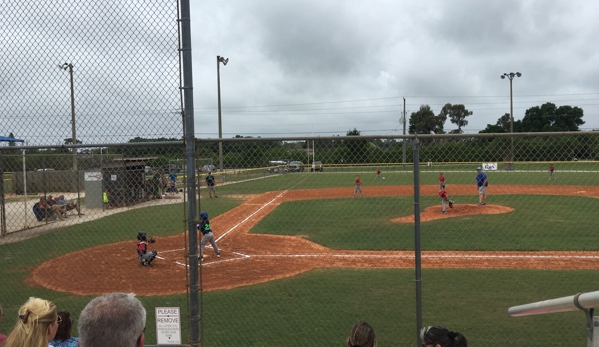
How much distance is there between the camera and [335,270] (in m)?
11.4

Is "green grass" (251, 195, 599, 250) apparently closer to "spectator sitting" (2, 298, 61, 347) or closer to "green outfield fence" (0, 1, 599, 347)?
"green outfield fence" (0, 1, 599, 347)

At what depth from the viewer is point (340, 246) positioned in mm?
14648

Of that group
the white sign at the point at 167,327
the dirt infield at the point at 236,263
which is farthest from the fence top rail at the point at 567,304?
the dirt infield at the point at 236,263

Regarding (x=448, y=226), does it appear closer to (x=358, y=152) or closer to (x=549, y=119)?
(x=358, y=152)

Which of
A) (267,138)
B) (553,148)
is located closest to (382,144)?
(267,138)

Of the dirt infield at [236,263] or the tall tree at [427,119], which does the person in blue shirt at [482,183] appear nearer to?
the dirt infield at [236,263]

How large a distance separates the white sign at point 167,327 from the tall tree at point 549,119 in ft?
149

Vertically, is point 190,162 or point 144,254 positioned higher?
point 190,162

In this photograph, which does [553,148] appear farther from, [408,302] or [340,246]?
[340,246]

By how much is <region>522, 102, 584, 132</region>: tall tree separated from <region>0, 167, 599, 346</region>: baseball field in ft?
95.9

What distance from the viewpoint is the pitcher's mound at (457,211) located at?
19.3m

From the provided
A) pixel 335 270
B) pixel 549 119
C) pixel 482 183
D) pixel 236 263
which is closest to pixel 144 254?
pixel 236 263

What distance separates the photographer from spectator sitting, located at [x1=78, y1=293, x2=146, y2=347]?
2.28 meters

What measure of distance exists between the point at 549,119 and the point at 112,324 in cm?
6009
